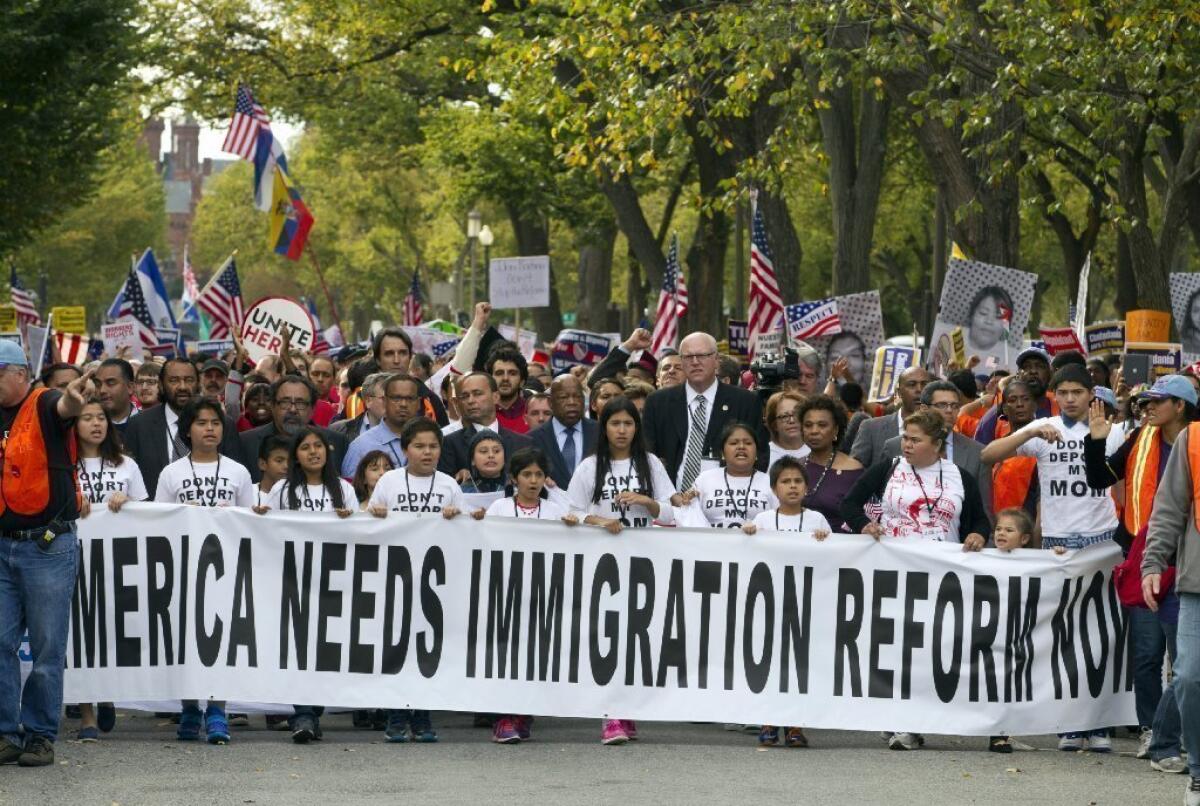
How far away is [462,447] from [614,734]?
6.62 ft

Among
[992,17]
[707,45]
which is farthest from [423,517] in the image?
[992,17]

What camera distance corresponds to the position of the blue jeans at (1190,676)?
335 inches

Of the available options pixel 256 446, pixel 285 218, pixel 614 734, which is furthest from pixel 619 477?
pixel 285 218

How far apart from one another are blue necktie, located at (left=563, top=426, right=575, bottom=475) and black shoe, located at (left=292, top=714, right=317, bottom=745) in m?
2.43

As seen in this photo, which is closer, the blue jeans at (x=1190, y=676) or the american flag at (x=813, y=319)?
the blue jeans at (x=1190, y=676)

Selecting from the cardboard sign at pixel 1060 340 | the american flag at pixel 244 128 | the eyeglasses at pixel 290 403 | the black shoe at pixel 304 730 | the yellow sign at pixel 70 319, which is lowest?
the black shoe at pixel 304 730

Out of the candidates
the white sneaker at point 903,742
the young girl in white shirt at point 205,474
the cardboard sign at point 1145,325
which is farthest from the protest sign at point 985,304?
the young girl in white shirt at point 205,474

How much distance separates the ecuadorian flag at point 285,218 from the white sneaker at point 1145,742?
17430 millimetres

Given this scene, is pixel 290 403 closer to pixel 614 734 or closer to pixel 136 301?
pixel 614 734

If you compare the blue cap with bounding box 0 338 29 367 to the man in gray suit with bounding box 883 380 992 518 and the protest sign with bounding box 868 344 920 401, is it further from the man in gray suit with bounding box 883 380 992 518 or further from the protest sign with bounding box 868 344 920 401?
the protest sign with bounding box 868 344 920 401

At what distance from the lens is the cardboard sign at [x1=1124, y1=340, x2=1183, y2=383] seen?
700 inches

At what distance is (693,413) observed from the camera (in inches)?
480

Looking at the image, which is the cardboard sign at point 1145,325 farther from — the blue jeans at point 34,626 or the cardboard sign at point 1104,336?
the blue jeans at point 34,626

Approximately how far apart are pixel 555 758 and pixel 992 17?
12355 millimetres
